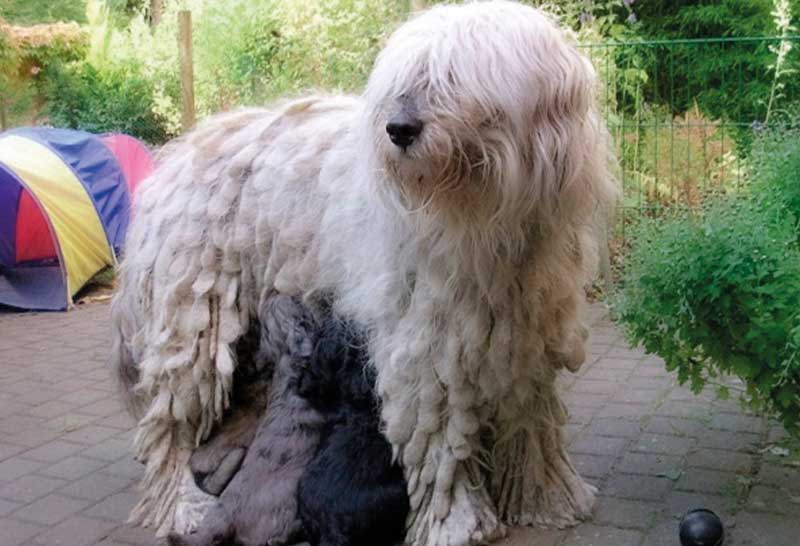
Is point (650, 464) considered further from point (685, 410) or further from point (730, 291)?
point (730, 291)

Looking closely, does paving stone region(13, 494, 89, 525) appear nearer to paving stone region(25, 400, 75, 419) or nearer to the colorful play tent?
paving stone region(25, 400, 75, 419)

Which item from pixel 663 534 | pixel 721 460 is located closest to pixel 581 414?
pixel 721 460

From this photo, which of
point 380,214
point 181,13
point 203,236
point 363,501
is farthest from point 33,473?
point 181,13

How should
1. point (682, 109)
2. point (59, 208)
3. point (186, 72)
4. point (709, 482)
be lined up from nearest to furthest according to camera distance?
point (709, 482), point (186, 72), point (59, 208), point (682, 109)

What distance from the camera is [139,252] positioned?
13.8 feet

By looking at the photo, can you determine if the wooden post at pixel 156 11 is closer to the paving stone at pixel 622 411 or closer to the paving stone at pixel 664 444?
the paving stone at pixel 622 411

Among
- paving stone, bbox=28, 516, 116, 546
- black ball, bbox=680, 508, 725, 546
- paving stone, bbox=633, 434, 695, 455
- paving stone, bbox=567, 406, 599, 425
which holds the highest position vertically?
black ball, bbox=680, 508, 725, 546

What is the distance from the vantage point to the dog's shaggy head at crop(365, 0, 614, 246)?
2.87 metres

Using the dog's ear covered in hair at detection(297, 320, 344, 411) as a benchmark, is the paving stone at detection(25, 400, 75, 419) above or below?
below

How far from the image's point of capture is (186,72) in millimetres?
8602

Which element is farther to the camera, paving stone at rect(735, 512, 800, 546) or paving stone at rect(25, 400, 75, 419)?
paving stone at rect(25, 400, 75, 419)

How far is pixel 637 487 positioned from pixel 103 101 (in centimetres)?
1427

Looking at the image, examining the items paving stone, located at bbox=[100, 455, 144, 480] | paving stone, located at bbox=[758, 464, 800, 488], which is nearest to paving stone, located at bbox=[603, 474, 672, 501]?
paving stone, located at bbox=[758, 464, 800, 488]

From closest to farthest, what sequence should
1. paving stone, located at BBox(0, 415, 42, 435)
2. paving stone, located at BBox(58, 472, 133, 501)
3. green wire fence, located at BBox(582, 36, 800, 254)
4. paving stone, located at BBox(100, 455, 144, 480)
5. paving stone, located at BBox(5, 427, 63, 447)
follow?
paving stone, located at BBox(58, 472, 133, 501)
paving stone, located at BBox(100, 455, 144, 480)
paving stone, located at BBox(5, 427, 63, 447)
paving stone, located at BBox(0, 415, 42, 435)
green wire fence, located at BBox(582, 36, 800, 254)
